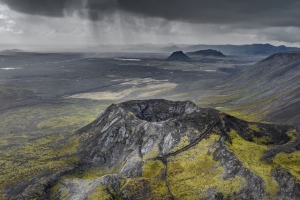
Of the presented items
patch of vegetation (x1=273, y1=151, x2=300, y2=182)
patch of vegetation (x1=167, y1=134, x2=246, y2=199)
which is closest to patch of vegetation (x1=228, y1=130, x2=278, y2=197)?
patch of vegetation (x1=273, y1=151, x2=300, y2=182)

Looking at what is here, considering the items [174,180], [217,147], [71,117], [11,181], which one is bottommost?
[71,117]

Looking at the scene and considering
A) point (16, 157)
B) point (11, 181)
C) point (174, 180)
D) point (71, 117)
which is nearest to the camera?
point (174, 180)

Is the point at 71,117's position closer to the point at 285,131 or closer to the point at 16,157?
the point at 16,157

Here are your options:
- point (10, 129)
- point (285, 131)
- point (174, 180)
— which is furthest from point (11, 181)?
point (10, 129)

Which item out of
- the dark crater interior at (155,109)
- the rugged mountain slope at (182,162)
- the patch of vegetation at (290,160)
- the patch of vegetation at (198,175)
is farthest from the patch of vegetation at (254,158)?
the dark crater interior at (155,109)

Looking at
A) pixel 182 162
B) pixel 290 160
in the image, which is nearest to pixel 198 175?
pixel 182 162

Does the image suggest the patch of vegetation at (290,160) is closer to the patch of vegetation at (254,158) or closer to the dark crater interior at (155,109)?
the patch of vegetation at (254,158)

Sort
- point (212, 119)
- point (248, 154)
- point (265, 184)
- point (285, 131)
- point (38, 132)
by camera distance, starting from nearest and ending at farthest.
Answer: point (265, 184), point (248, 154), point (212, 119), point (285, 131), point (38, 132)

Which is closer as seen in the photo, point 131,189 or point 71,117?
point 131,189
